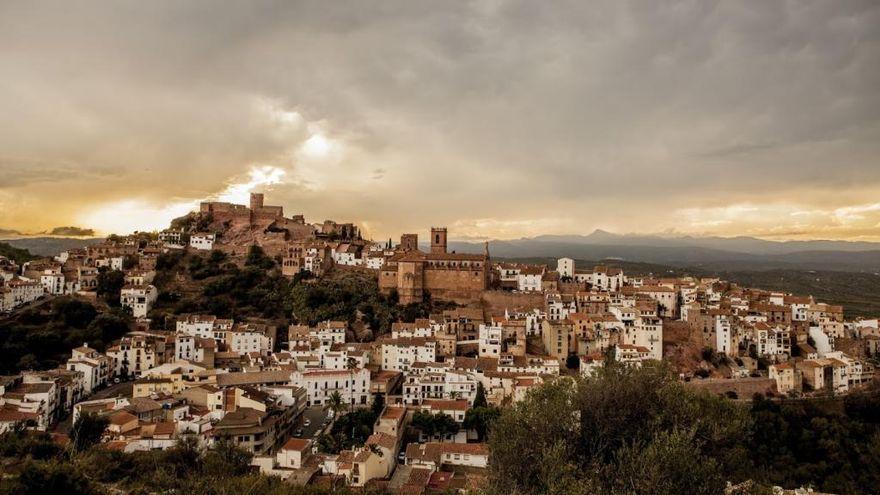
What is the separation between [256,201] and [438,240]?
20184 mm

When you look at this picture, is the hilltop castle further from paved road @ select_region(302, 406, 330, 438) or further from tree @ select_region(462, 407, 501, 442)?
tree @ select_region(462, 407, 501, 442)

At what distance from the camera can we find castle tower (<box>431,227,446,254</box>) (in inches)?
2013

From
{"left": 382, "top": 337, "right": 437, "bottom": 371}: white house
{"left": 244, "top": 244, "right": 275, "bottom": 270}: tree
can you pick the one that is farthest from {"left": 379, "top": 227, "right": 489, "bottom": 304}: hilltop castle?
{"left": 244, "top": 244, "right": 275, "bottom": 270}: tree

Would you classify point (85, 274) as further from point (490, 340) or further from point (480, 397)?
point (480, 397)

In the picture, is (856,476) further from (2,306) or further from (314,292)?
(2,306)

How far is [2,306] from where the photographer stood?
37375 millimetres

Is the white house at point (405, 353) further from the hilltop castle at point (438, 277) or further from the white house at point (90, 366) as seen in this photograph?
the white house at point (90, 366)

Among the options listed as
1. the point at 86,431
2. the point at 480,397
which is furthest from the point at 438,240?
the point at 86,431

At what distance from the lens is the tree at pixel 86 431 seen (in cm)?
2191

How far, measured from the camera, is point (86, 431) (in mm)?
22547

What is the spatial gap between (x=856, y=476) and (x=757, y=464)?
4.02m

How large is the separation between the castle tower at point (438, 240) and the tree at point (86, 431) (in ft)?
103

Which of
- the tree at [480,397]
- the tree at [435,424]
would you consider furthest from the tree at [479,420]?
Result: the tree at [480,397]

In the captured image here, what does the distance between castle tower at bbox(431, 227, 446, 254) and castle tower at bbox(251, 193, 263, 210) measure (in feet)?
62.3
